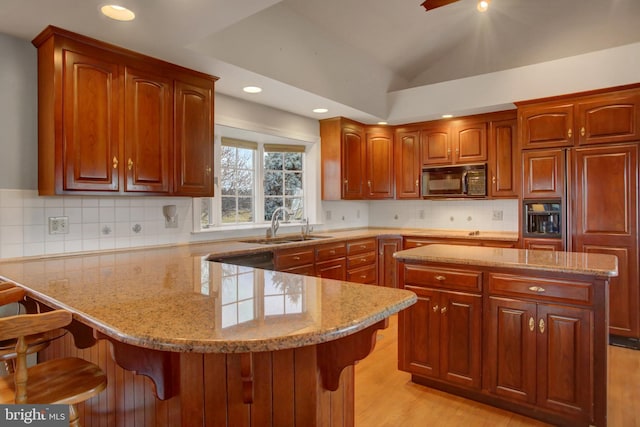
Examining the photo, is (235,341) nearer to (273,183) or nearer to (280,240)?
(280,240)

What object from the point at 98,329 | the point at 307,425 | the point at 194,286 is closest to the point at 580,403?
the point at 307,425

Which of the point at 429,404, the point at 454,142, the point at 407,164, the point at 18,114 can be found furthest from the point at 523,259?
the point at 18,114

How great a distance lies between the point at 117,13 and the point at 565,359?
3.03 meters

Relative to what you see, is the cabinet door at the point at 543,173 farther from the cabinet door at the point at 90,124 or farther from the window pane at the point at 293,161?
the cabinet door at the point at 90,124

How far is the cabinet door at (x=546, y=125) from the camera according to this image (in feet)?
11.7

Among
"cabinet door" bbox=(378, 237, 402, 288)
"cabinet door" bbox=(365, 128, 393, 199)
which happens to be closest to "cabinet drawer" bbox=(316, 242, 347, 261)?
"cabinet door" bbox=(378, 237, 402, 288)

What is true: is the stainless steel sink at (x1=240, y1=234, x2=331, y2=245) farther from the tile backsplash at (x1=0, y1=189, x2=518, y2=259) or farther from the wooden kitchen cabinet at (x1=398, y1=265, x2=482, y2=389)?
the wooden kitchen cabinet at (x1=398, y1=265, x2=482, y2=389)

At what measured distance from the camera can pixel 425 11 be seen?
3711mm

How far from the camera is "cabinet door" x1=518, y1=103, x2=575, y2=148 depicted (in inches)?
141

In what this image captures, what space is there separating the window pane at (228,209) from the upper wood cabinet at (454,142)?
241 cm

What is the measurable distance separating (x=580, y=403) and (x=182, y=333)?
2105mm

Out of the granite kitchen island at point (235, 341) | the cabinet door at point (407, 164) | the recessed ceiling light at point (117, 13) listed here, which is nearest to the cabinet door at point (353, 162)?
the cabinet door at point (407, 164)

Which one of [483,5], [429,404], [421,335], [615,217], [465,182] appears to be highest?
[483,5]

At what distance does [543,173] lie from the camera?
370 centimetres
